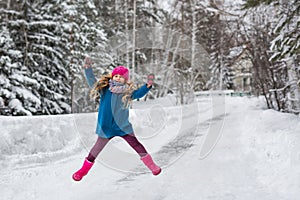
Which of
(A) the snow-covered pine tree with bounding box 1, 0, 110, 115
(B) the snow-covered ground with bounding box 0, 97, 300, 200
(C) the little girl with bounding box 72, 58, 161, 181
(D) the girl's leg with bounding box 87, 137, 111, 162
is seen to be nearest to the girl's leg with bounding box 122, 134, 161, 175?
(C) the little girl with bounding box 72, 58, 161, 181

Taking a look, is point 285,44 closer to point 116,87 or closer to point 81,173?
point 116,87

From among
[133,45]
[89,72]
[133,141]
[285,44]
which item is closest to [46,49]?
[133,45]

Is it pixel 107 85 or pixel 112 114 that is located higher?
pixel 107 85

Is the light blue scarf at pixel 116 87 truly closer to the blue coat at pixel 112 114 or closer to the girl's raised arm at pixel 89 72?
the blue coat at pixel 112 114

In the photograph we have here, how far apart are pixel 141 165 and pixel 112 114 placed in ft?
8.36

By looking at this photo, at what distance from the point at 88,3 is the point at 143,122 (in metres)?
8.28

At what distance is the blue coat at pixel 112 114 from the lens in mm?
3926

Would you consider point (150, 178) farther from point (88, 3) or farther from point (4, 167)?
point (88, 3)

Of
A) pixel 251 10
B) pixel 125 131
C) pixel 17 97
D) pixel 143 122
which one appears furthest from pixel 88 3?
pixel 125 131

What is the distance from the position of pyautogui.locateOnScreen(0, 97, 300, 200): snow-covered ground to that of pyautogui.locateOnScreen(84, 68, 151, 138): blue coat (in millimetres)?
979

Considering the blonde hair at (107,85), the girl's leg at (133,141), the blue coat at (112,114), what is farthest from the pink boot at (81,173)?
the blonde hair at (107,85)

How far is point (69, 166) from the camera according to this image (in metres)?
6.03

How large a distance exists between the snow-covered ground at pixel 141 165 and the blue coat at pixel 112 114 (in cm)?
98

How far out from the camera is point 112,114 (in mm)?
3945
